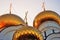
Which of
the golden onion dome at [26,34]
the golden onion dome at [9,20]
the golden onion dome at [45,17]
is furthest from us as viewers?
the golden onion dome at [45,17]

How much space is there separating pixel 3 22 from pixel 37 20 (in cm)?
270

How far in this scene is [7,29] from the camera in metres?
11.2

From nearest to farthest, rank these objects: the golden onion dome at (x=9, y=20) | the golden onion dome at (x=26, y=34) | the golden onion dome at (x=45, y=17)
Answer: the golden onion dome at (x=26, y=34) < the golden onion dome at (x=9, y=20) < the golden onion dome at (x=45, y=17)

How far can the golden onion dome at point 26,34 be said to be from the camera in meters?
8.60

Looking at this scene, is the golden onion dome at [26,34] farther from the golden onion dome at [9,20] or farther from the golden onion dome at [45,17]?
the golden onion dome at [45,17]

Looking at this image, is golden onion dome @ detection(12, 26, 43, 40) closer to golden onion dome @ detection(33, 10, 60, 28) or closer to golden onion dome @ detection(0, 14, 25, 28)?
golden onion dome @ detection(0, 14, 25, 28)

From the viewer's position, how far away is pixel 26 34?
29.0 ft

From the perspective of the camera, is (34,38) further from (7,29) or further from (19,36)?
(7,29)

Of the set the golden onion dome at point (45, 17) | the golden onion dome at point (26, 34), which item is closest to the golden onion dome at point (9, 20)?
the golden onion dome at point (45, 17)

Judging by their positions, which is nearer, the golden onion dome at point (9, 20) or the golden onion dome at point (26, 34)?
the golden onion dome at point (26, 34)

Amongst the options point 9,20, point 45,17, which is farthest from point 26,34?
point 45,17

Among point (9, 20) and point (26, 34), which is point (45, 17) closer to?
point (9, 20)

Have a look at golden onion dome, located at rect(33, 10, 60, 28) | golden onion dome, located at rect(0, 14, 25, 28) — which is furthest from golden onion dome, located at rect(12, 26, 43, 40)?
golden onion dome, located at rect(33, 10, 60, 28)

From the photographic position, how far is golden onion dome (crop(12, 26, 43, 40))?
860 cm
